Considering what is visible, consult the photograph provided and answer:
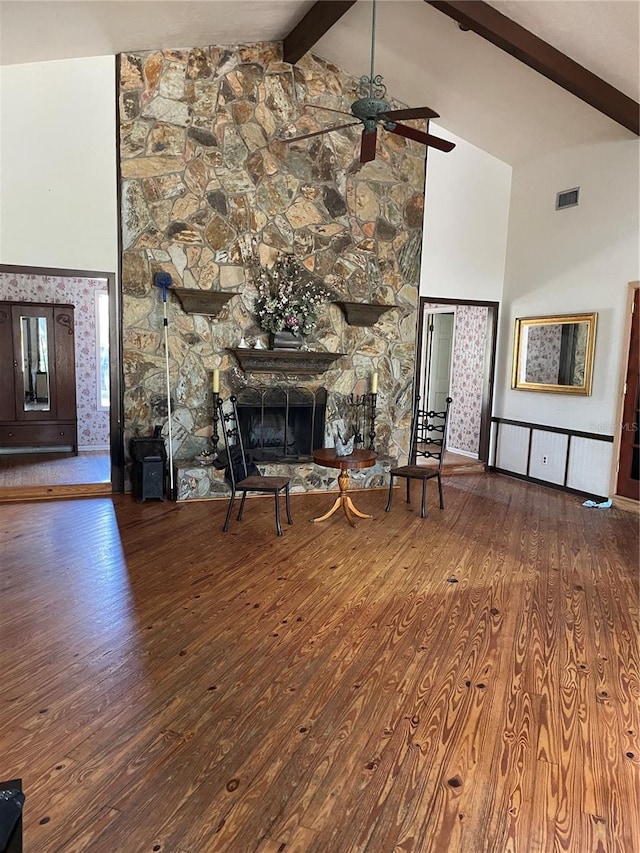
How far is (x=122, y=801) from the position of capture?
5.72 ft

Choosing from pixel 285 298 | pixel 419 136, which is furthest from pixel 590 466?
pixel 419 136

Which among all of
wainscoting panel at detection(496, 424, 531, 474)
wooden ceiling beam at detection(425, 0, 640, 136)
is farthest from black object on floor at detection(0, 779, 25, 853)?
wainscoting panel at detection(496, 424, 531, 474)

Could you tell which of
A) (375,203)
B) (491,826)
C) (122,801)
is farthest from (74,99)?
(491,826)

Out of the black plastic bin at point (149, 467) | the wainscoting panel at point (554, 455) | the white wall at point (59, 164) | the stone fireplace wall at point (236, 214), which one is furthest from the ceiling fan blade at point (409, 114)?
the wainscoting panel at point (554, 455)

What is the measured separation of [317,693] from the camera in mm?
2334

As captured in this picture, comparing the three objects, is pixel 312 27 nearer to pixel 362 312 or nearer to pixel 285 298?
pixel 285 298

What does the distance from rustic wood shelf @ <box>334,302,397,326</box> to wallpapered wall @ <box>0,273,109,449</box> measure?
3.57 metres

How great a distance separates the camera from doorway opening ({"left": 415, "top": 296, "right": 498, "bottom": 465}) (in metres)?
6.92

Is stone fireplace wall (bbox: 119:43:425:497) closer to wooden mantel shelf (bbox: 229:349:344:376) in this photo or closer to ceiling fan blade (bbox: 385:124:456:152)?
wooden mantel shelf (bbox: 229:349:344:376)

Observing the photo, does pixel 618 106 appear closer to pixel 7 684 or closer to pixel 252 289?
pixel 252 289

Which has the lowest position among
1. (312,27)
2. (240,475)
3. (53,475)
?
(53,475)

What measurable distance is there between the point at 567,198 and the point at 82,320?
20.7 ft

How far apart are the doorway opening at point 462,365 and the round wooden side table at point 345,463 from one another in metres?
2.21

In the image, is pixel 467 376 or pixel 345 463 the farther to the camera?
pixel 467 376
